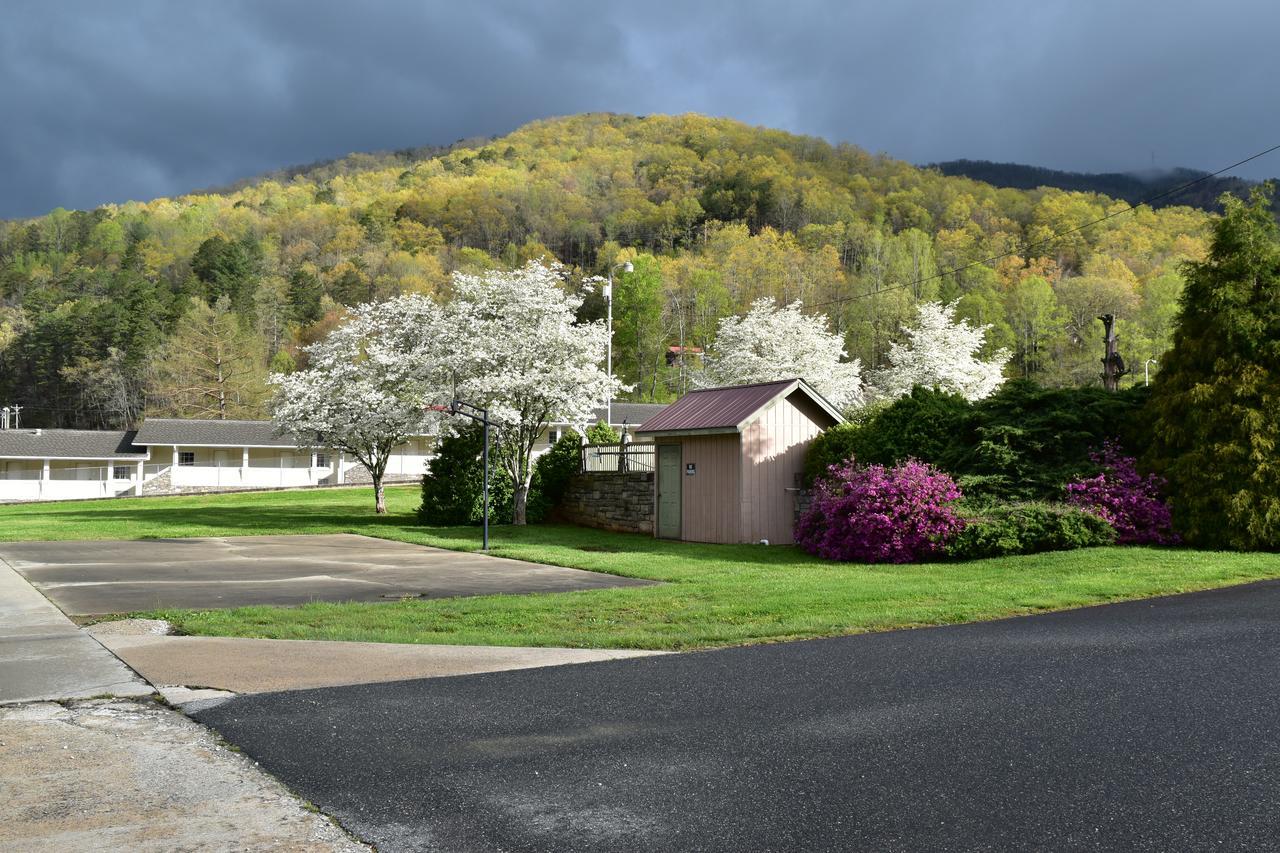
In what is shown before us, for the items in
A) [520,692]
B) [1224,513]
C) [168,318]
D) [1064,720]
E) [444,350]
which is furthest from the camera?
[168,318]

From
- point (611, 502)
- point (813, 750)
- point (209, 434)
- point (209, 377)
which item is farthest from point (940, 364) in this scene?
point (209, 377)

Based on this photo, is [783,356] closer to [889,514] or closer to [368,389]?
[368,389]

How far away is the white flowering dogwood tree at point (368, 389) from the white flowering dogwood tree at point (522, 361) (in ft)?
10.5

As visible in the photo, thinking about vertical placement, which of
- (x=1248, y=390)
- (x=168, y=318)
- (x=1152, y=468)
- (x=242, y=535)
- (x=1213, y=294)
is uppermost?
(x=168, y=318)

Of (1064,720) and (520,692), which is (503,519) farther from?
(1064,720)

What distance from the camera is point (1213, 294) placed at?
16.3 m

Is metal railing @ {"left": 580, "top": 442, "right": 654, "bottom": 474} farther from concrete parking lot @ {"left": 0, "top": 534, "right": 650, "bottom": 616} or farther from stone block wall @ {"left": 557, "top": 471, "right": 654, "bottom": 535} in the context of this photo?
concrete parking lot @ {"left": 0, "top": 534, "right": 650, "bottom": 616}

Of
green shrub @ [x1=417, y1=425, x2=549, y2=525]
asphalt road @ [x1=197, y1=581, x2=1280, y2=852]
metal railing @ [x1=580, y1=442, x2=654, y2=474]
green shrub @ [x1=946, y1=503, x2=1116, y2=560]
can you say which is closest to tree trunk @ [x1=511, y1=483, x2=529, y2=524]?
green shrub @ [x1=417, y1=425, x2=549, y2=525]

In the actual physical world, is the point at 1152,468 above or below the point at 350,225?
below

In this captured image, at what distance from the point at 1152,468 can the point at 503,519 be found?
1711cm

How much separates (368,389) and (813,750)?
30.7 m

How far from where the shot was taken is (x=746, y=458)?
2141 cm

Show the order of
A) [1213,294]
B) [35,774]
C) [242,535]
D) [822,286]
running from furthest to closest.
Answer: [822,286] < [242,535] < [1213,294] < [35,774]

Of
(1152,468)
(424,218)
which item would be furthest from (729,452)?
(424,218)
